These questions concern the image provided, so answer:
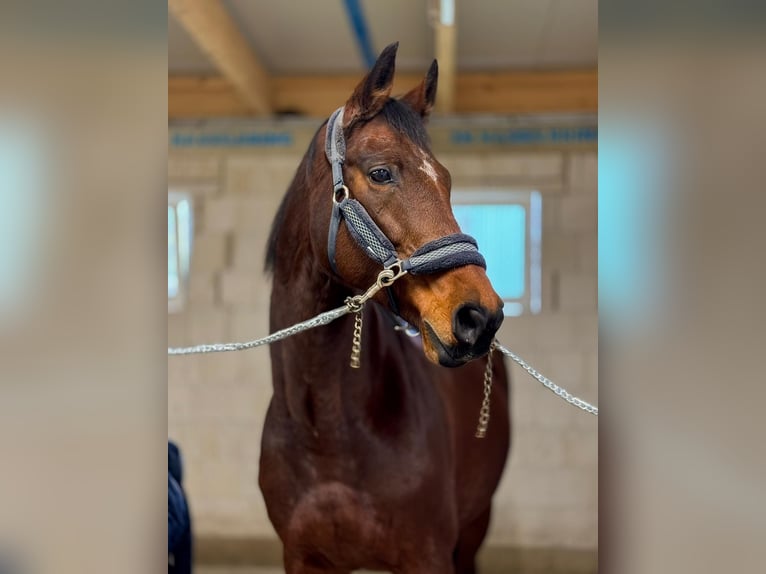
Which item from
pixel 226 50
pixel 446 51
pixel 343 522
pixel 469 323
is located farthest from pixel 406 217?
pixel 226 50

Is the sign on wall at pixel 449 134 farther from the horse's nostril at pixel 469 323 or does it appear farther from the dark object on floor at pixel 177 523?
the horse's nostril at pixel 469 323

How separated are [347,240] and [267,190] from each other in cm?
218

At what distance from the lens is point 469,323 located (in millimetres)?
898

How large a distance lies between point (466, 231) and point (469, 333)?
7.40ft

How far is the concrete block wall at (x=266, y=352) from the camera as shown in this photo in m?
3.03

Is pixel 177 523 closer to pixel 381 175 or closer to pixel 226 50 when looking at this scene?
pixel 381 175

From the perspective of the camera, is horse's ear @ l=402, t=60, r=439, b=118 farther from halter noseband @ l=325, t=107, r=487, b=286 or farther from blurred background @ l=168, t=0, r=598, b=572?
blurred background @ l=168, t=0, r=598, b=572

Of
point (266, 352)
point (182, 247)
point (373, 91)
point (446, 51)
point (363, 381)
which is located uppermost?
point (446, 51)

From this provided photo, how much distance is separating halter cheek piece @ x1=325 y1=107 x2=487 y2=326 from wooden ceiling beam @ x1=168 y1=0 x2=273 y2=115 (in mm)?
1011

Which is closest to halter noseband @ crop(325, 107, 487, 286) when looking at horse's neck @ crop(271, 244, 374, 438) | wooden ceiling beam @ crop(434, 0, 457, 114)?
horse's neck @ crop(271, 244, 374, 438)

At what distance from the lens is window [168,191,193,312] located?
10.4ft

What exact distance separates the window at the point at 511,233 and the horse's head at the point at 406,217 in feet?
6.43
